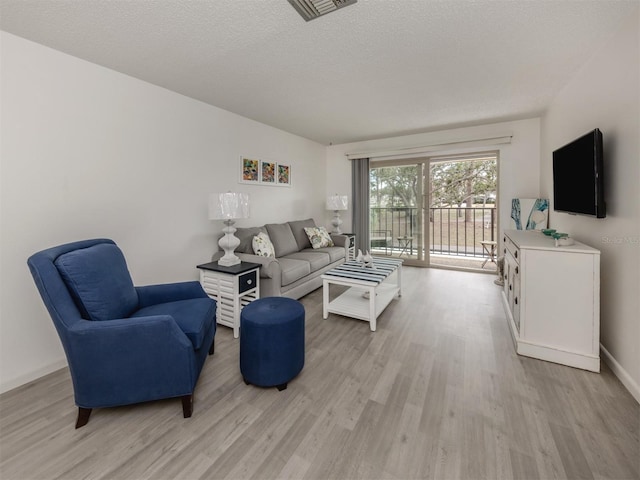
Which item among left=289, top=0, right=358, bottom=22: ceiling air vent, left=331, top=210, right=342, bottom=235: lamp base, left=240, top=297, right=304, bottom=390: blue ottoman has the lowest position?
left=240, top=297, right=304, bottom=390: blue ottoman

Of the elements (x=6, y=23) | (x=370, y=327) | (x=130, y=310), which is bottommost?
(x=370, y=327)

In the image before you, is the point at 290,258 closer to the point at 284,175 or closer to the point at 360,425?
the point at 284,175

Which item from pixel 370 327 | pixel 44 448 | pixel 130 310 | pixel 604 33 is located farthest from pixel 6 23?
pixel 604 33

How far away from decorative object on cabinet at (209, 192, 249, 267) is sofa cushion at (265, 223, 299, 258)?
1026 mm

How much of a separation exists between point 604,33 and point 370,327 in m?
2.86

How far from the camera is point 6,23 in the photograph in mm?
1746

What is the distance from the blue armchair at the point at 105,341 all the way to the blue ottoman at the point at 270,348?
11.6 inches

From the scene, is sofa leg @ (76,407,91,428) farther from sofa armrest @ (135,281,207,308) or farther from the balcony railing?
the balcony railing

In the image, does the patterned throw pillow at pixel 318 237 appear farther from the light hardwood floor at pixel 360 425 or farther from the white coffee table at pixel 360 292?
the light hardwood floor at pixel 360 425

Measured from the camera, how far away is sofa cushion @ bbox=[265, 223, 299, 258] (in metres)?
3.84

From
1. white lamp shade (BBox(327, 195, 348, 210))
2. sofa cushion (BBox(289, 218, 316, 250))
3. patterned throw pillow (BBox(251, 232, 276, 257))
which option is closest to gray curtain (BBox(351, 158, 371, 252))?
white lamp shade (BBox(327, 195, 348, 210))

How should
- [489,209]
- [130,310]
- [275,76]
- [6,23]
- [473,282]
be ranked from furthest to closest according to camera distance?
[489,209] < [473,282] < [275,76] < [130,310] < [6,23]

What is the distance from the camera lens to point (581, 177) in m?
2.18

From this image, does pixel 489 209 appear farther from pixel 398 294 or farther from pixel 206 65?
pixel 206 65
